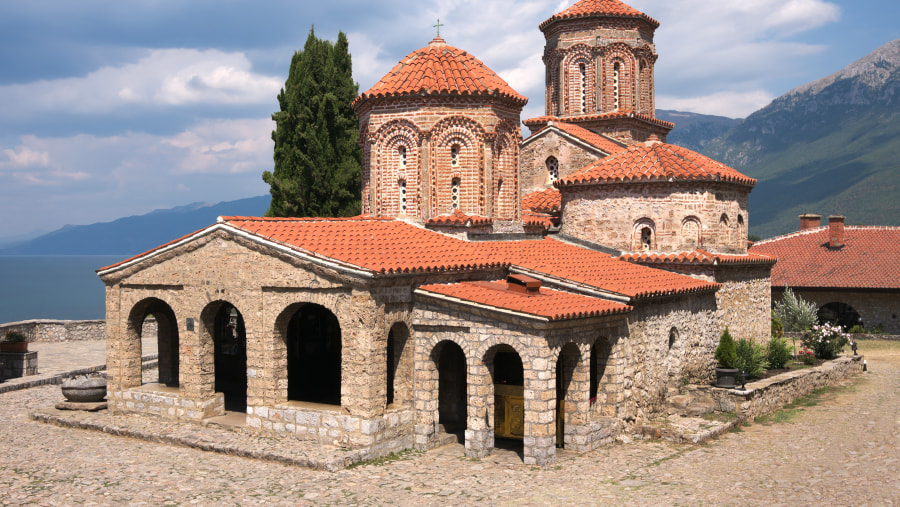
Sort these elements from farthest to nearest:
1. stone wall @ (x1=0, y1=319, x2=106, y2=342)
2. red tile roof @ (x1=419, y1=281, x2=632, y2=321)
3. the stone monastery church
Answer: stone wall @ (x1=0, y1=319, x2=106, y2=342)
the stone monastery church
red tile roof @ (x1=419, y1=281, x2=632, y2=321)

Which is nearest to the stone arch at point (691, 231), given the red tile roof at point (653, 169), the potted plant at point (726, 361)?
the red tile roof at point (653, 169)

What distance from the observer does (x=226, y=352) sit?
808 inches

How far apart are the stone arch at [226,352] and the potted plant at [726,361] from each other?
33.0 ft

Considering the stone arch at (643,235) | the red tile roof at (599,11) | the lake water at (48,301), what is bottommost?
the lake water at (48,301)

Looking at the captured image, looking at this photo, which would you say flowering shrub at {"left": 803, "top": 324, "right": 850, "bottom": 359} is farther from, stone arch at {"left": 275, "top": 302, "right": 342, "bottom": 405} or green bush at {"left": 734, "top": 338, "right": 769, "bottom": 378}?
stone arch at {"left": 275, "top": 302, "right": 342, "bottom": 405}

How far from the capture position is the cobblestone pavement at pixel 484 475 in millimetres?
10680

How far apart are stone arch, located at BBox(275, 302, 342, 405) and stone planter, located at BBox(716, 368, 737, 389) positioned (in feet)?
27.3

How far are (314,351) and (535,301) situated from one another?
846cm

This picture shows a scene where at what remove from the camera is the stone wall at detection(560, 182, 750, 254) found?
18219mm

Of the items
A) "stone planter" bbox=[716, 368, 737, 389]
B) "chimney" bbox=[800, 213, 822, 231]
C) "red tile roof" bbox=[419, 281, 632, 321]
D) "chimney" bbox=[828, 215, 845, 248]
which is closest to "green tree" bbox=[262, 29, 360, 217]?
"red tile roof" bbox=[419, 281, 632, 321]

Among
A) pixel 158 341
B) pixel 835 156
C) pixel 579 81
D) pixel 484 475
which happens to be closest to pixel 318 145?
pixel 579 81

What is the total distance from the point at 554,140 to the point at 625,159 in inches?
131

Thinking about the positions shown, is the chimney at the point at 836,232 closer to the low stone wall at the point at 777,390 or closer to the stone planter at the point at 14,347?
the low stone wall at the point at 777,390

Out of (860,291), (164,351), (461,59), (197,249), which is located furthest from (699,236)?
(860,291)
